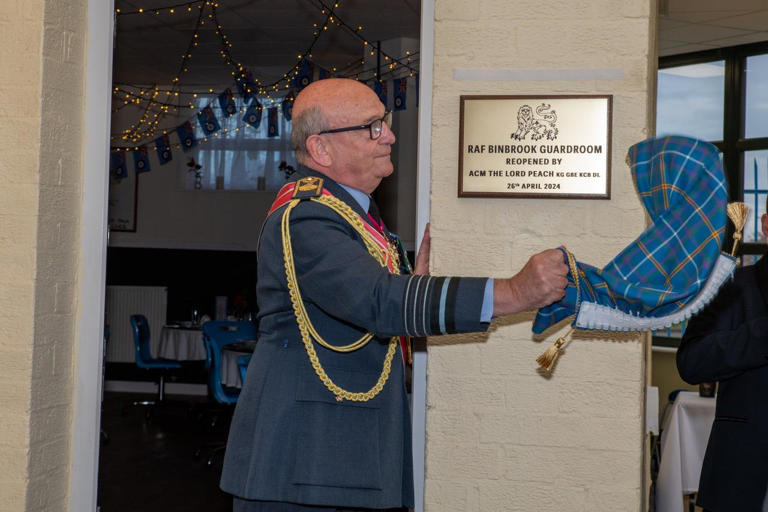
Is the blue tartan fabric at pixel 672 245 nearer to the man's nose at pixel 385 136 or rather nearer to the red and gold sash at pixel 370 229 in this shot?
the red and gold sash at pixel 370 229

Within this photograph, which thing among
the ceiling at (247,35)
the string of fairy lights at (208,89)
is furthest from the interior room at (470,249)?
the string of fairy lights at (208,89)

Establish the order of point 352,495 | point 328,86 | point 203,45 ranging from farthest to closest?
point 203,45, point 328,86, point 352,495

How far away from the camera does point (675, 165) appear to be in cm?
173

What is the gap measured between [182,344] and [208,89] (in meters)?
3.03

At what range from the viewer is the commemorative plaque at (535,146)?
7.94ft

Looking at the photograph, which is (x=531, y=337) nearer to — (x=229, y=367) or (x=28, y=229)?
(x=28, y=229)

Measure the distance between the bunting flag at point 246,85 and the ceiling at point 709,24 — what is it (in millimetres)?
4028

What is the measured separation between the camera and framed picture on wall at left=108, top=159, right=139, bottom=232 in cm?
1024

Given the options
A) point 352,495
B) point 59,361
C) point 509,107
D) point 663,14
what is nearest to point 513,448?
point 352,495

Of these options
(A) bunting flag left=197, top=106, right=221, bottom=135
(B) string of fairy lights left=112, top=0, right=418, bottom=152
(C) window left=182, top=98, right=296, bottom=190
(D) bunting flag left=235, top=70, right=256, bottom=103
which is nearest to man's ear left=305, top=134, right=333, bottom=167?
(B) string of fairy lights left=112, top=0, right=418, bottom=152

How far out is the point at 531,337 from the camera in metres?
2.48

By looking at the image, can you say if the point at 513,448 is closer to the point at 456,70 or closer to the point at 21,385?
the point at 456,70

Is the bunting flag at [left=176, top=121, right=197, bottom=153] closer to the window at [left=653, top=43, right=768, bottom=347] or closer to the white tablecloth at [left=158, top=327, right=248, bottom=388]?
the white tablecloth at [left=158, top=327, right=248, bottom=388]

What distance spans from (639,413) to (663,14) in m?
4.60
